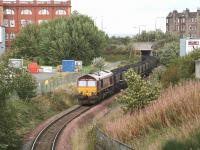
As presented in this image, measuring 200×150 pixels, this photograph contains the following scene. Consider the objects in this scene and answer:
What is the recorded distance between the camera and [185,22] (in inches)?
6599

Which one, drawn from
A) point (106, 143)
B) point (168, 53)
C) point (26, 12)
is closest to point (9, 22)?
point (26, 12)

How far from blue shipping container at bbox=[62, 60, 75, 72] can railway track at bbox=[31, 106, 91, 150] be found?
3796cm

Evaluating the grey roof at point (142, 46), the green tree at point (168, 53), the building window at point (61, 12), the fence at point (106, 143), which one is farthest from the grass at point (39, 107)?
the building window at point (61, 12)

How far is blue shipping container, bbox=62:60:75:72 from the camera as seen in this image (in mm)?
81125

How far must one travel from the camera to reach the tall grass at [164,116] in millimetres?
22312

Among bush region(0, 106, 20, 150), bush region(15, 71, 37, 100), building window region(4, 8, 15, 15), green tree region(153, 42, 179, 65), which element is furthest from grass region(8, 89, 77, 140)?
building window region(4, 8, 15, 15)

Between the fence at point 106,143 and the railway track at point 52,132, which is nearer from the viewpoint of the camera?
the fence at point 106,143

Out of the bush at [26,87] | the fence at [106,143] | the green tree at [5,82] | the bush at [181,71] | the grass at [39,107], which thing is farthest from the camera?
the bush at [181,71]

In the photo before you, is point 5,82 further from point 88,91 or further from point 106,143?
point 88,91

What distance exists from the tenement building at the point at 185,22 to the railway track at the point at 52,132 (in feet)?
390

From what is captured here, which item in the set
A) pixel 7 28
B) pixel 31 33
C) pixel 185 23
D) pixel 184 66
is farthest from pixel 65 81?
pixel 185 23

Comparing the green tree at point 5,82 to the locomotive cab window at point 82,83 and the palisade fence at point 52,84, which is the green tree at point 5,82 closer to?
the locomotive cab window at point 82,83

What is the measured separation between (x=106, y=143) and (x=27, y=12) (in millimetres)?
115568

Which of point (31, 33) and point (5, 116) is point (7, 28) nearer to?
point (31, 33)
